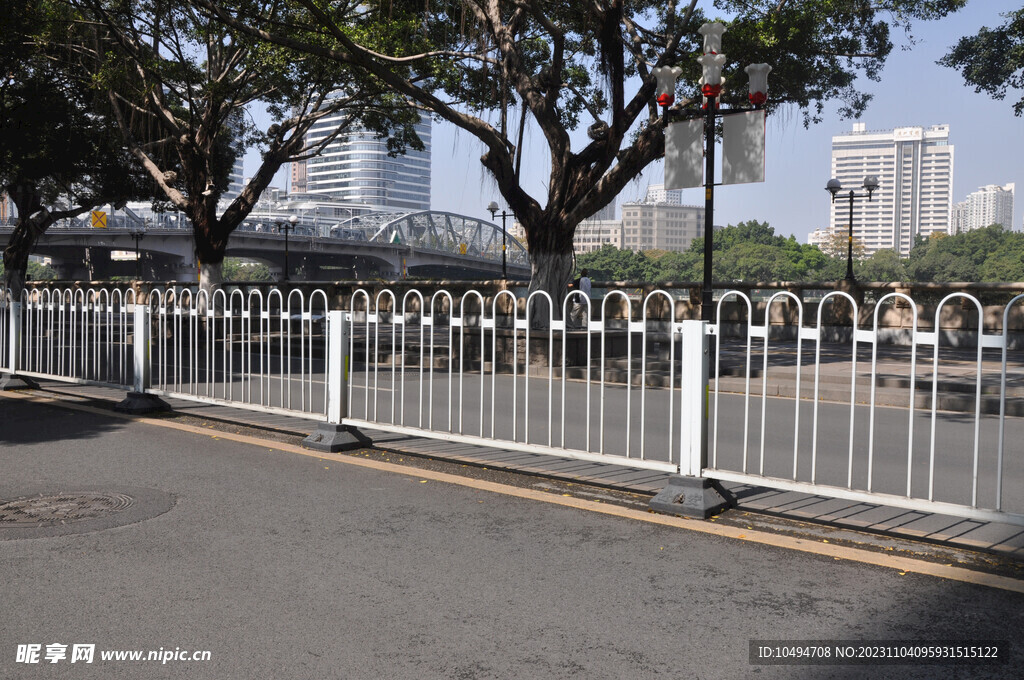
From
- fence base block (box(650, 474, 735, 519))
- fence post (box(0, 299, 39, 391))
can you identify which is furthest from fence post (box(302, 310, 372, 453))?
fence post (box(0, 299, 39, 391))

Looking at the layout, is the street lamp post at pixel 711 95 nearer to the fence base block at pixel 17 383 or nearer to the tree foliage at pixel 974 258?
the fence base block at pixel 17 383

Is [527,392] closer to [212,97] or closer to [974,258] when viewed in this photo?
[212,97]

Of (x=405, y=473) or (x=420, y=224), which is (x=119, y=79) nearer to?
(x=405, y=473)

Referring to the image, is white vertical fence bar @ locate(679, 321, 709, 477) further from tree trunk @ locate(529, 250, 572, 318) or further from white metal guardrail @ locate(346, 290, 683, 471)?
tree trunk @ locate(529, 250, 572, 318)

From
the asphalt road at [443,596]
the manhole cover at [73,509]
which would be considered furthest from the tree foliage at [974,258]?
the manhole cover at [73,509]

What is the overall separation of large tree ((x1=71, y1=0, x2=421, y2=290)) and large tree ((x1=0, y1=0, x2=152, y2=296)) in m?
1.02

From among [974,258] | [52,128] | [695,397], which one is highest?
[974,258]

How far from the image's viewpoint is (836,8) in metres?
17.9

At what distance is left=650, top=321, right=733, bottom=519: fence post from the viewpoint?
5.65 meters

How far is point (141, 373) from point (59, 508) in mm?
4323

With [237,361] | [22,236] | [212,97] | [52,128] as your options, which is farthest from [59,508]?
[22,236]

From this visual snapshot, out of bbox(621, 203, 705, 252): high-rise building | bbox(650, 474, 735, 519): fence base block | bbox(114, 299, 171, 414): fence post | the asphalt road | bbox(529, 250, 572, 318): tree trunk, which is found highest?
bbox(621, 203, 705, 252): high-rise building

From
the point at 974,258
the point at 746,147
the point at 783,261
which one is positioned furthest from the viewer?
the point at 974,258

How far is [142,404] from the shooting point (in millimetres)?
9750
